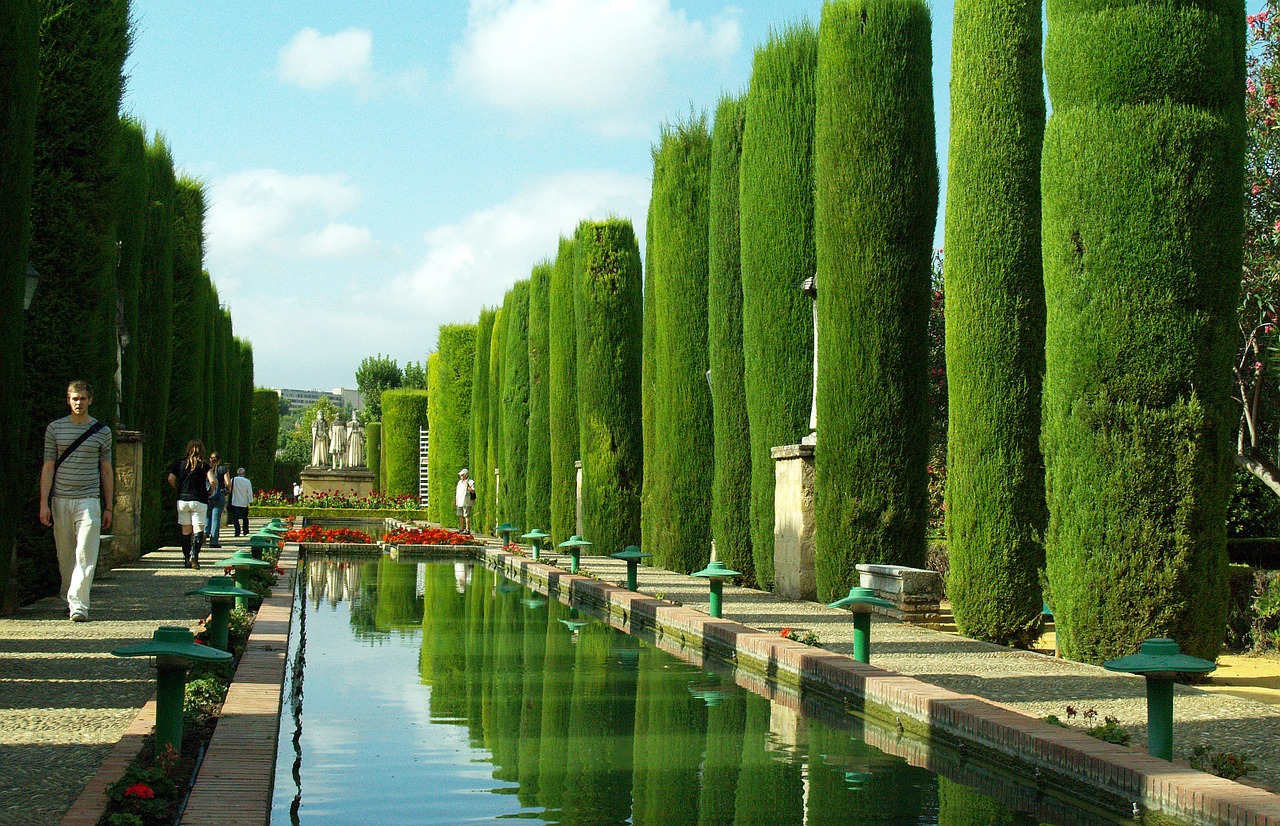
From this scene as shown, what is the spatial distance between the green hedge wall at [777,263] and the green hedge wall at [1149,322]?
20.7 feet

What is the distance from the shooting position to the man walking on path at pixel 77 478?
954cm

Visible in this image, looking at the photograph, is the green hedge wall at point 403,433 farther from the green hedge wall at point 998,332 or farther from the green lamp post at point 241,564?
the green hedge wall at point 998,332

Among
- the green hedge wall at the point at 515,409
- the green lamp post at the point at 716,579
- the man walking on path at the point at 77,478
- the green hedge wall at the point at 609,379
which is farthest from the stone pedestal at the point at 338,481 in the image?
the man walking on path at the point at 77,478

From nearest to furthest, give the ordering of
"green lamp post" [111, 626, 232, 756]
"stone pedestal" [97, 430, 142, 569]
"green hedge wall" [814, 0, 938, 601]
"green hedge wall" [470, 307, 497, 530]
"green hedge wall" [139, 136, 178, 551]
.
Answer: "green lamp post" [111, 626, 232, 756] → "green hedge wall" [814, 0, 938, 601] → "stone pedestal" [97, 430, 142, 569] → "green hedge wall" [139, 136, 178, 551] → "green hedge wall" [470, 307, 497, 530]

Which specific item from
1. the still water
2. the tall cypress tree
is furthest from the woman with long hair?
the still water

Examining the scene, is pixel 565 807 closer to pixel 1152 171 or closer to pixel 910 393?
pixel 1152 171

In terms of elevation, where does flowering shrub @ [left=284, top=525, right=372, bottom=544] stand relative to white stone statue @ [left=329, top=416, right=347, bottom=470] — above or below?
below

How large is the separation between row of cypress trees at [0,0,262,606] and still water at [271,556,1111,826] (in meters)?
2.95

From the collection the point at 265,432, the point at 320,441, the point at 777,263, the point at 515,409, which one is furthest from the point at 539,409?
the point at 265,432

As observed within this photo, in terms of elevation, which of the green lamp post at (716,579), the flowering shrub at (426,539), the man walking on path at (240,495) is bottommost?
the flowering shrub at (426,539)

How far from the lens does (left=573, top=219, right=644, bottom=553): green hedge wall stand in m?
22.9

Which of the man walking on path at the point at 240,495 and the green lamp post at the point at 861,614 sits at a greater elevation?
the man walking on path at the point at 240,495

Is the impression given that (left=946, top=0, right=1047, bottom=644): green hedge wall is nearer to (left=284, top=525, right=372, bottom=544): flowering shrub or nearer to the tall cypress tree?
the tall cypress tree

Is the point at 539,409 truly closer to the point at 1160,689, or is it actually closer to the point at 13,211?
the point at 13,211
